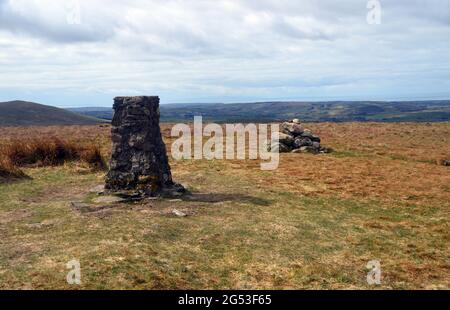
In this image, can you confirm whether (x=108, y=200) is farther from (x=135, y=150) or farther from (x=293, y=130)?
(x=293, y=130)

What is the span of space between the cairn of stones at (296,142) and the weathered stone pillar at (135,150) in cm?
1635

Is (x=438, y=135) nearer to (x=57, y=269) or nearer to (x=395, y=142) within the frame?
(x=395, y=142)

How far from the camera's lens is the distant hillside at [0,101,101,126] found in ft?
372

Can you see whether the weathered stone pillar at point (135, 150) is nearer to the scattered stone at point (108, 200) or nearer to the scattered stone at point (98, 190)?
the scattered stone at point (98, 190)

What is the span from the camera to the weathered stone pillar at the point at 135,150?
2006 centimetres

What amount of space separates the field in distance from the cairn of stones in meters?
7.93

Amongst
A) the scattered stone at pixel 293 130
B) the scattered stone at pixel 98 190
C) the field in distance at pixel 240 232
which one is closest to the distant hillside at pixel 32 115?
the scattered stone at pixel 293 130

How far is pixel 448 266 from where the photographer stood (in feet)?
40.9

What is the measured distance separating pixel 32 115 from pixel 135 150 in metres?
117

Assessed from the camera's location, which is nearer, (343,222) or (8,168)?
(343,222)

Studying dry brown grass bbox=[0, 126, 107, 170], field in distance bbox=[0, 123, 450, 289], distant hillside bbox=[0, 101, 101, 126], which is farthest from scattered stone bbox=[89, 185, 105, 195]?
distant hillside bbox=[0, 101, 101, 126]

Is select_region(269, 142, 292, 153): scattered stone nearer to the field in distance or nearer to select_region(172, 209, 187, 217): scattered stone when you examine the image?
the field in distance
